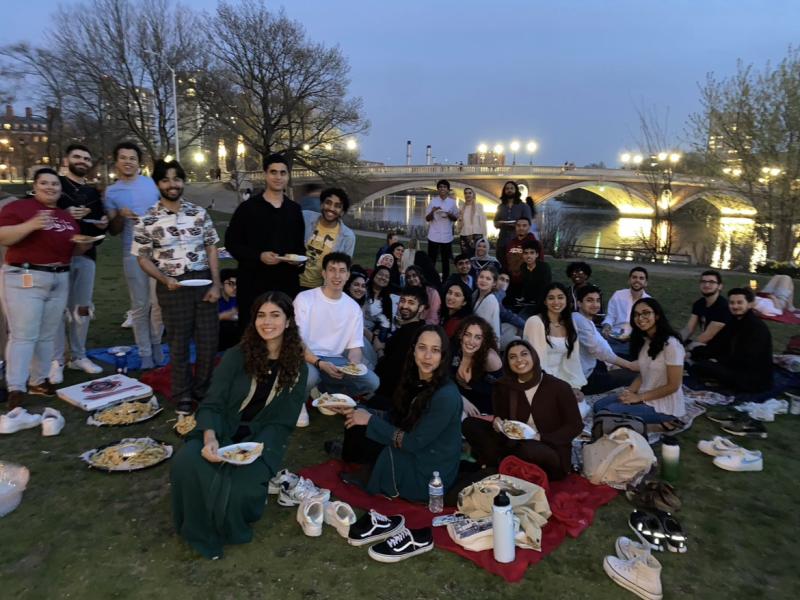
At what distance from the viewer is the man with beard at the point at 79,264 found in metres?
4.82

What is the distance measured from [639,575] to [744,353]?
371 cm

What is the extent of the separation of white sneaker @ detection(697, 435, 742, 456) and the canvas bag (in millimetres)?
819

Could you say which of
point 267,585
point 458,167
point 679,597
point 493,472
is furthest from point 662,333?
point 458,167

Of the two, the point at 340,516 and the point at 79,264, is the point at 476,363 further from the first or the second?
the point at 79,264

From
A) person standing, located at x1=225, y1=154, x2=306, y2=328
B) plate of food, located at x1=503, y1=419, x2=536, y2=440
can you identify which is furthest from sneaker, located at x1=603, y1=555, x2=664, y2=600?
person standing, located at x1=225, y1=154, x2=306, y2=328

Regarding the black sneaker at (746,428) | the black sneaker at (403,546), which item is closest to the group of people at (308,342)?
the black sneaker at (403,546)

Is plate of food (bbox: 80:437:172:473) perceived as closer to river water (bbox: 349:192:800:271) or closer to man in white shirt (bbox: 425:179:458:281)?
man in white shirt (bbox: 425:179:458:281)

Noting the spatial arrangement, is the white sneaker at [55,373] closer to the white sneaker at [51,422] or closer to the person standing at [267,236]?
the white sneaker at [51,422]

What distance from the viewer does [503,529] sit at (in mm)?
2764

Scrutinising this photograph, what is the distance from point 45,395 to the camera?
4.81m

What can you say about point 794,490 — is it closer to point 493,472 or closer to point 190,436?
point 493,472

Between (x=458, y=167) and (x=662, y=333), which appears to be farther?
(x=458, y=167)

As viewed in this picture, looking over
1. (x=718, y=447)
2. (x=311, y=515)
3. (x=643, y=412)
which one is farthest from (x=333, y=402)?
(x=718, y=447)

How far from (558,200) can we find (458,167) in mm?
40015
